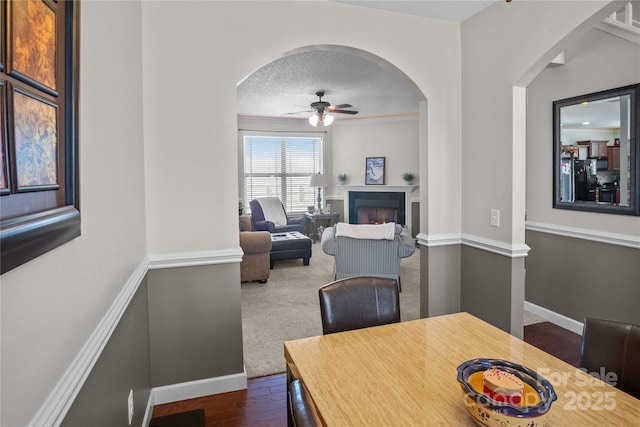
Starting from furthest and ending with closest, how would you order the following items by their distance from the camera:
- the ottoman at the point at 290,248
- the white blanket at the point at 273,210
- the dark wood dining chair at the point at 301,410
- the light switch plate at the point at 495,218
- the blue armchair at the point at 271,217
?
the white blanket at the point at 273,210 < the blue armchair at the point at 271,217 < the ottoman at the point at 290,248 < the light switch plate at the point at 495,218 < the dark wood dining chair at the point at 301,410

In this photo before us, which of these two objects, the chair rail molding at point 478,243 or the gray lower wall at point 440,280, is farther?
the gray lower wall at point 440,280

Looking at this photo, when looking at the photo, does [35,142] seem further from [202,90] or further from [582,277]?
[582,277]

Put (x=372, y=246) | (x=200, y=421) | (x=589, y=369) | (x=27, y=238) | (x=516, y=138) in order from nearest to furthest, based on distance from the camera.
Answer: (x=27, y=238) → (x=589, y=369) → (x=200, y=421) → (x=516, y=138) → (x=372, y=246)

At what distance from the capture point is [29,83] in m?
0.71

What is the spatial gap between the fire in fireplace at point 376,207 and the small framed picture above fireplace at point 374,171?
0.26 m

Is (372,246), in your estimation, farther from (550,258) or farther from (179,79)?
(179,79)

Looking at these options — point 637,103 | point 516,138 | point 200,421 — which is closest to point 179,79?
point 200,421

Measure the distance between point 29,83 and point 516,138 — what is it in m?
2.67

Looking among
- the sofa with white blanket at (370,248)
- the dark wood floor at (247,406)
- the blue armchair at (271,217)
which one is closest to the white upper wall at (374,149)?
the blue armchair at (271,217)

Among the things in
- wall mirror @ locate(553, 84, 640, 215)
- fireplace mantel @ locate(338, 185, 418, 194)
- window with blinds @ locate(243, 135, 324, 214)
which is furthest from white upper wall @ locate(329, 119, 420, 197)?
wall mirror @ locate(553, 84, 640, 215)

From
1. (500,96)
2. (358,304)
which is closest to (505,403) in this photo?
(358,304)

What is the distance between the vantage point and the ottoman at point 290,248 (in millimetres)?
5961

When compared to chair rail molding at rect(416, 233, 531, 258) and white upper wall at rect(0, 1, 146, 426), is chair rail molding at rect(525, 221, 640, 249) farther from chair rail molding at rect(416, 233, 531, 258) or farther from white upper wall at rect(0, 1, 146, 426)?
white upper wall at rect(0, 1, 146, 426)

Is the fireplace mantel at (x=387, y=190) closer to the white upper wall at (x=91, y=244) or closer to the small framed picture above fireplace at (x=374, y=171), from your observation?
the small framed picture above fireplace at (x=374, y=171)
